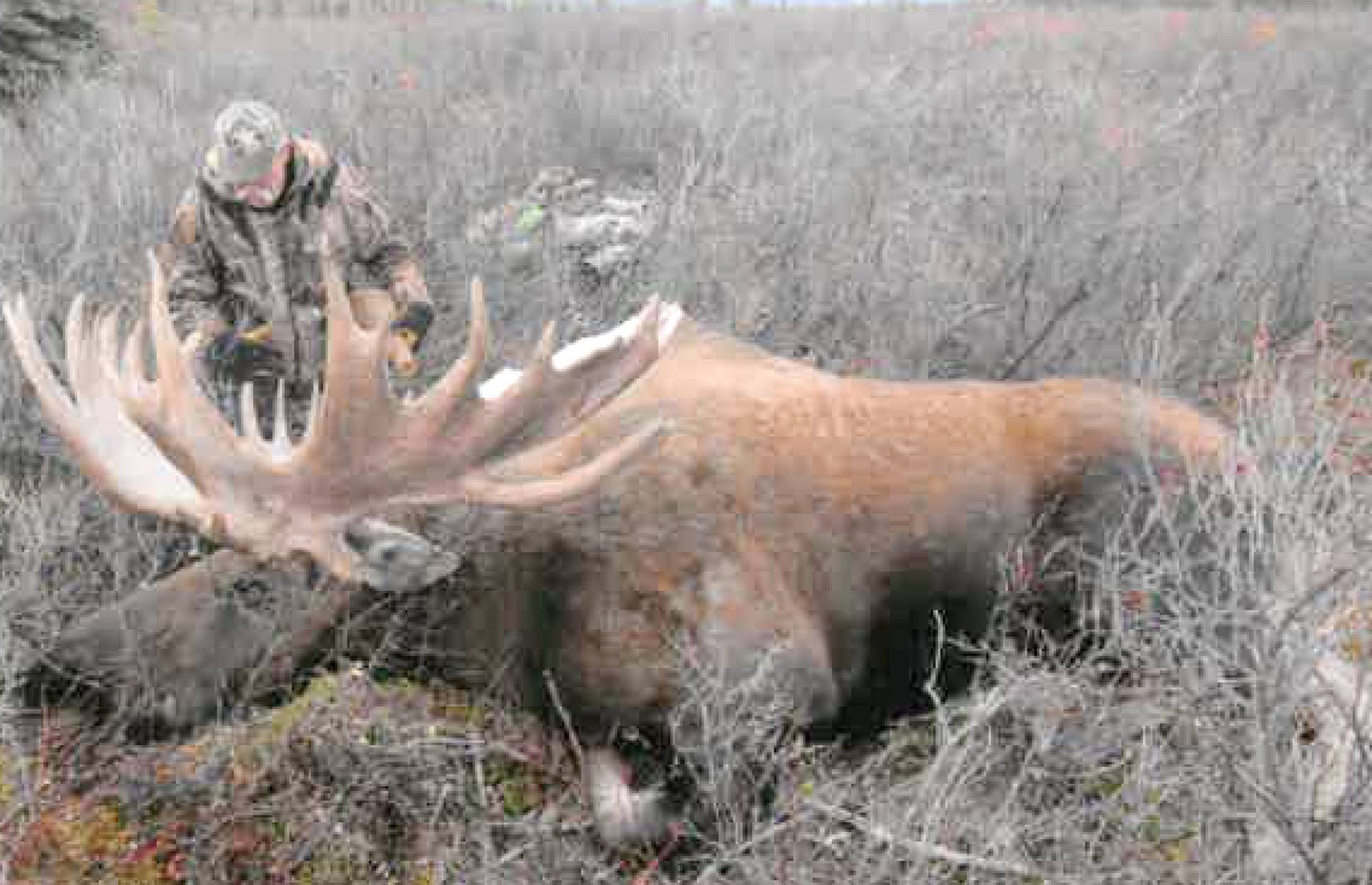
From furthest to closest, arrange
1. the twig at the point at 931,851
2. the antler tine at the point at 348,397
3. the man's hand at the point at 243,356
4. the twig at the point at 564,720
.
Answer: the man's hand at the point at 243,356 < the twig at the point at 564,720 < the antler tine at the point at 348,397 < the twig at the point at 931,851

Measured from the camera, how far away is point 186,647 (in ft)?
7.23

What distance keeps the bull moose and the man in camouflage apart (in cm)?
108

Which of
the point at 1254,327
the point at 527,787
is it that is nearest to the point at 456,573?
the point at 527,787

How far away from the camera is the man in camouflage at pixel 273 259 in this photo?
130 inches

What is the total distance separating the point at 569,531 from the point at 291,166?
1.81 m

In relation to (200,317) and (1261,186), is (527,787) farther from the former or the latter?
(1261,186)

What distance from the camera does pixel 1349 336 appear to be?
15.5 ft

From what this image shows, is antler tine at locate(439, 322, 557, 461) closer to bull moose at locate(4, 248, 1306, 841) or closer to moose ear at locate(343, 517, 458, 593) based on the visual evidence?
→ bull moose at locate(4, 248, 1306, 841)

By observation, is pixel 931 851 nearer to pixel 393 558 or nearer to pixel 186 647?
pixel 393 558

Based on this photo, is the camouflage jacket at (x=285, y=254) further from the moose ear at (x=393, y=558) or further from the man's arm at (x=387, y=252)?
the moose ear at (x=393, y=558)

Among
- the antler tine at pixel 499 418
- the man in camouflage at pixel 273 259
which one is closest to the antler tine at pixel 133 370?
the antler tine at pixel 499 418

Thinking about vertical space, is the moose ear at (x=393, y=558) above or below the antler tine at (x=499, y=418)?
below

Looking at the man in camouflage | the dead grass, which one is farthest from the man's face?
the dead grass

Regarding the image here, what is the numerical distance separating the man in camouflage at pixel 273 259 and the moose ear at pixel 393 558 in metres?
1.20
